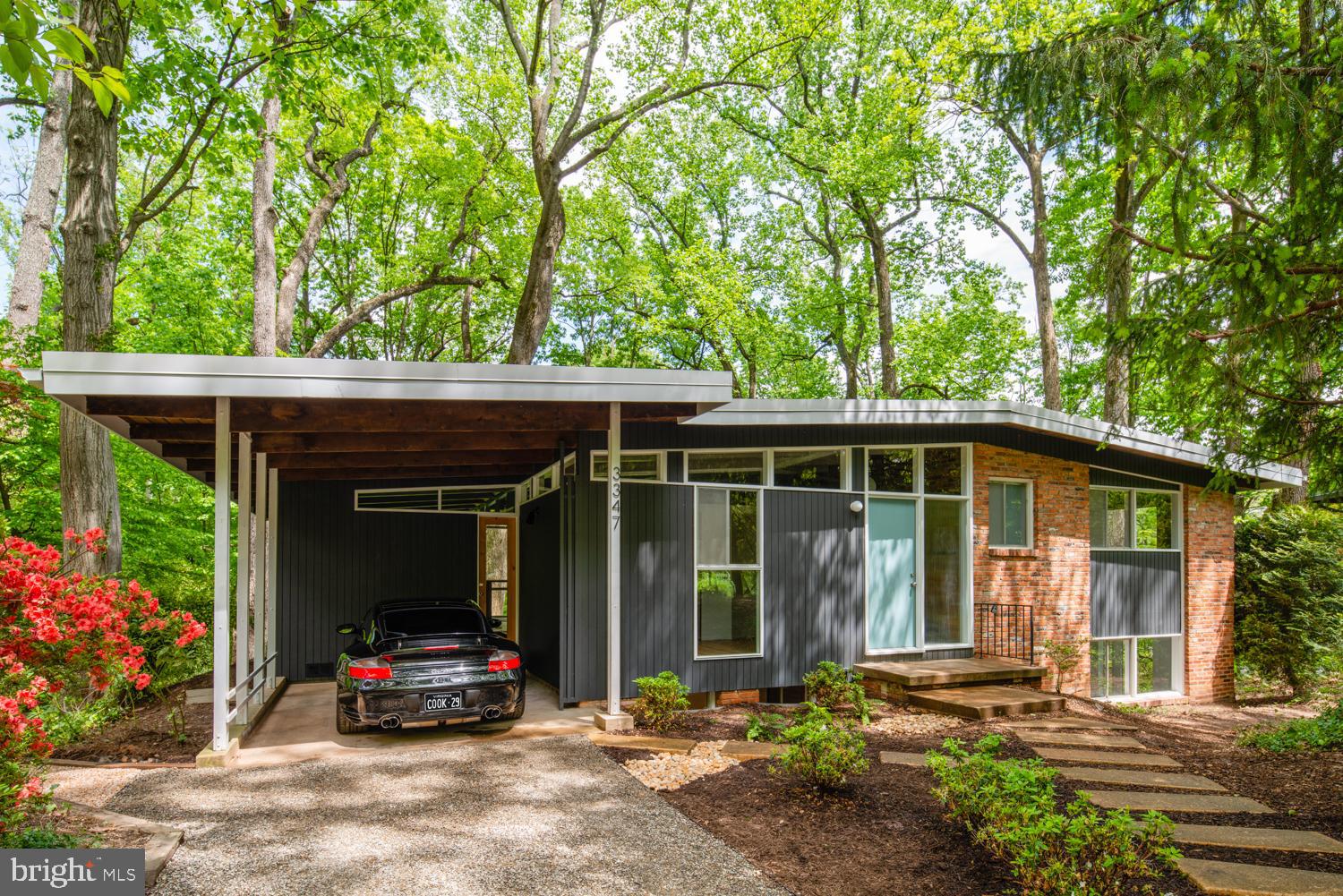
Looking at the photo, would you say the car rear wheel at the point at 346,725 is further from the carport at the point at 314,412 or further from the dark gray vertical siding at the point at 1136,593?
the dark gray vertical siding at the point at 1136,593

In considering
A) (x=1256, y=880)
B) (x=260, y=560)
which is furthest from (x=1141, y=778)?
(x=260, y=560)

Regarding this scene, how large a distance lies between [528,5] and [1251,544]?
16.6 meters

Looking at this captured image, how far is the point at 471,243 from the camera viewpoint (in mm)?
19734

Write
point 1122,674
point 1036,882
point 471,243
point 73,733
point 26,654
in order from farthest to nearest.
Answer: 1. point 471,243
2. point 1122,674
3. point 73,733
4. point 26,654
5. point 1036,882

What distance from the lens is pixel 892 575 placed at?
34.0 ft

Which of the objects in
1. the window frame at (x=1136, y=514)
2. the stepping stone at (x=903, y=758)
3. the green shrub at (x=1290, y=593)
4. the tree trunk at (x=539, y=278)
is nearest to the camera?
the stepping stone at (x=903, y=758)

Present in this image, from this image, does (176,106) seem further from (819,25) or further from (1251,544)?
(1251,544)

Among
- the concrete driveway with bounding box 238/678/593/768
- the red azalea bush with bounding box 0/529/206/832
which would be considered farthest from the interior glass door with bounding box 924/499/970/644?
the red azalea bush with bounding box 0/529/206/832

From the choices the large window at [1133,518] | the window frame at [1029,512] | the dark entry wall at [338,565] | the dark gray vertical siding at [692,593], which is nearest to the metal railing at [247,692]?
the dark entry wall at [338,565]

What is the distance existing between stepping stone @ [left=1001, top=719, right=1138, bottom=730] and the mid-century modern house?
6.79ft

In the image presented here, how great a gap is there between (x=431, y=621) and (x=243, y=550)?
5.65 ft

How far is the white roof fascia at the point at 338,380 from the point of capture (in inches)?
219

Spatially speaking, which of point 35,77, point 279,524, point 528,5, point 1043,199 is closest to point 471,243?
point 528,5

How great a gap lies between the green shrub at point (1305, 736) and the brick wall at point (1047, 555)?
9.87 ft
